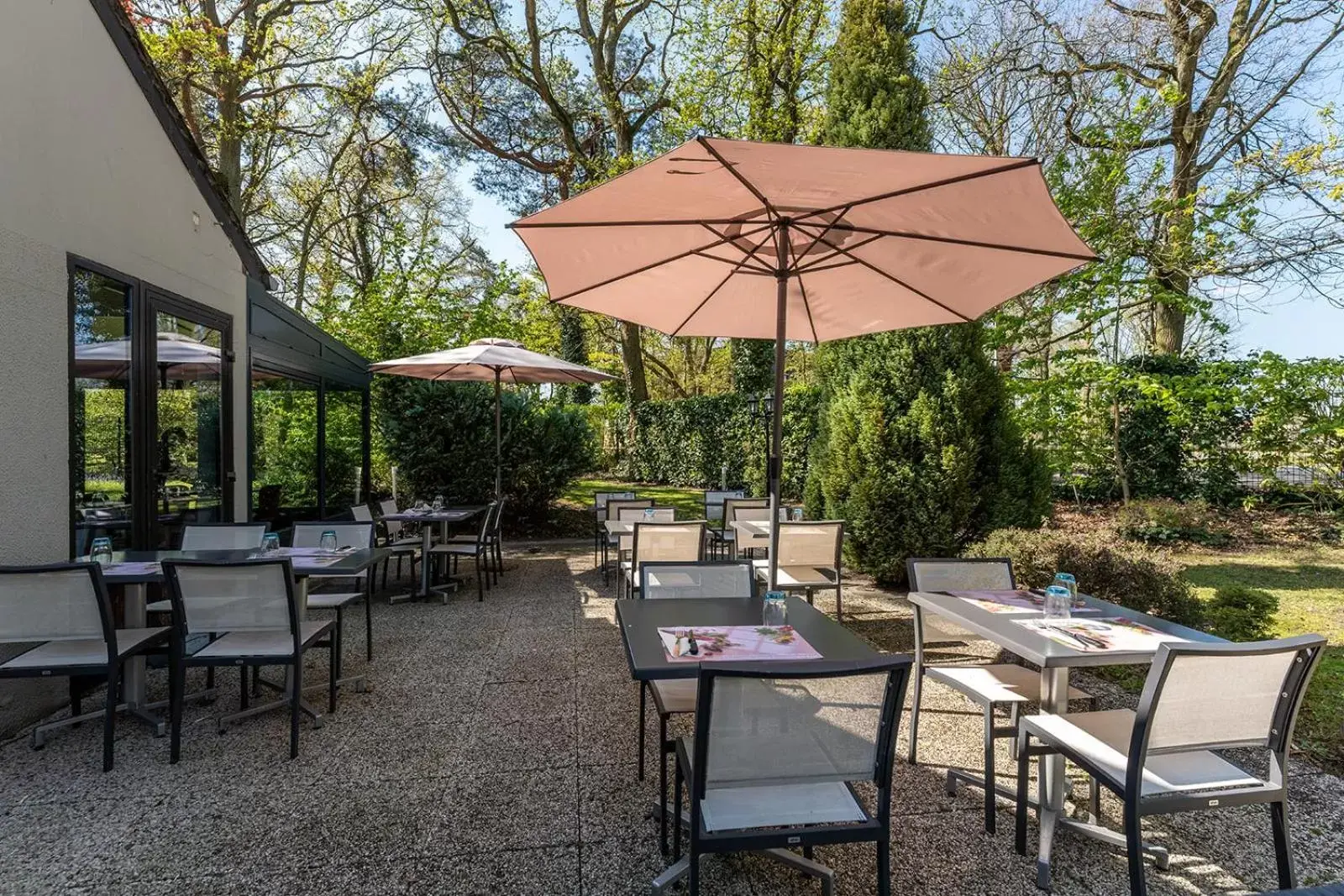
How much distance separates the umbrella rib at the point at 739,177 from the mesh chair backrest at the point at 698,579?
1667 millimetres

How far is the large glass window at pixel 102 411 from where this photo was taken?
3.90 metres

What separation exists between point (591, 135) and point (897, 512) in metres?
12.2

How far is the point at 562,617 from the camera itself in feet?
18.0

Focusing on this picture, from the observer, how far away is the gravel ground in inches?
86.7

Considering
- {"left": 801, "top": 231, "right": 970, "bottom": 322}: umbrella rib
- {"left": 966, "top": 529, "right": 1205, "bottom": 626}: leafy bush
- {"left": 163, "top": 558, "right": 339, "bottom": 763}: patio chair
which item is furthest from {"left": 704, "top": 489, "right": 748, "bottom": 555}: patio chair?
Answer: {"left": 163, "top": 558, "right": 339, "bottom": 763}: patio chair

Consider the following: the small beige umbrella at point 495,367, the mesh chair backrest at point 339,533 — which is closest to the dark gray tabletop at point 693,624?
the mesh chair backrest at point 339,533

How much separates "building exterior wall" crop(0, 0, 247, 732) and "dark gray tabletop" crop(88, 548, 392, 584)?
438 millimetres

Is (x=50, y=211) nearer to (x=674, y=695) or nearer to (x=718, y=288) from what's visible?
(x=718, y=288)

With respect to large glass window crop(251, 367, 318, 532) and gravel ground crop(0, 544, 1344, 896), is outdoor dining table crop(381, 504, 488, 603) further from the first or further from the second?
gravel ground crop(0, 544, 1344, 896)

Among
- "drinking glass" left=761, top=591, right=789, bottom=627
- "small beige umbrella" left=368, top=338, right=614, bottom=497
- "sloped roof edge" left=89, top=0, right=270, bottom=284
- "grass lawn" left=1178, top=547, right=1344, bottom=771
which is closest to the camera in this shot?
"drinking glass" left=761, top=591, right=789, bottom=627

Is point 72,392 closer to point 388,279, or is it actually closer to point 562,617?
point 562,617

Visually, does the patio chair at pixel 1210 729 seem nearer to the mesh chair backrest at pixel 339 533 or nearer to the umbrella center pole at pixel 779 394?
the umbrella center pole at pixel 779 394

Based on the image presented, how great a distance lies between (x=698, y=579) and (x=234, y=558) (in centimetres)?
267

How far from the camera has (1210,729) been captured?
1.93 meters
